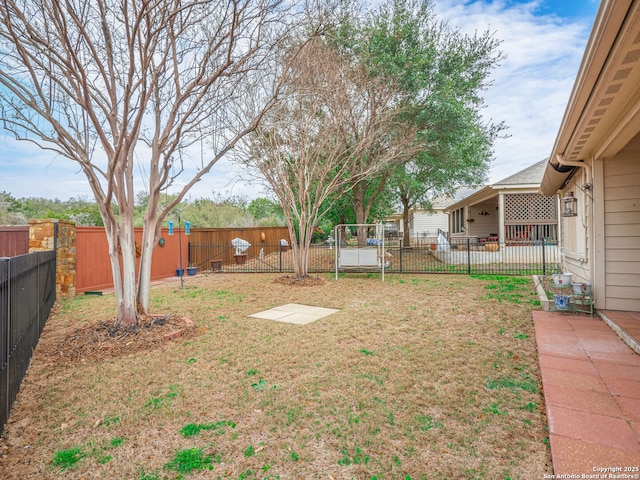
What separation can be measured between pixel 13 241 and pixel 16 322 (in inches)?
255

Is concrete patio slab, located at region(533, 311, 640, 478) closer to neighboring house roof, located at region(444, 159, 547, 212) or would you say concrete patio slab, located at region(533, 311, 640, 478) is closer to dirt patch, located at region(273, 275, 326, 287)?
dirt patch, located at region(273, 275, 326, 287)

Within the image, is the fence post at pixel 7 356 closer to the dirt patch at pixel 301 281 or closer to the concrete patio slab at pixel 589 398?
the concrete patio slab at pixel 589 398

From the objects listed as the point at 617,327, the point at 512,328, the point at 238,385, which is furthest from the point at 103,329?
the point at 617,327

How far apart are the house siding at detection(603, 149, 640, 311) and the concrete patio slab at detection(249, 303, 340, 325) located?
4.27m

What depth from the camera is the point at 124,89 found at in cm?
478

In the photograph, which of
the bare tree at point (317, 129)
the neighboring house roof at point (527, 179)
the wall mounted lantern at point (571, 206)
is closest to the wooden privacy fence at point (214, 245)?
the bare tree at point (317, 129)

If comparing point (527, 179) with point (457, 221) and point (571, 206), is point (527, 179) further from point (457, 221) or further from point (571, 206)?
point (457, 221)

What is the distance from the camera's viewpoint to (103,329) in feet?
15.1

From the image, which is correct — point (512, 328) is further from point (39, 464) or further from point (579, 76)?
point (39, 464)

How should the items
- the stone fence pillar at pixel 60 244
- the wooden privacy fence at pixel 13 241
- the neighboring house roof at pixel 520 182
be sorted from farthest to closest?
the neighboring house roof at pixel 520 182 < the wooden privacy fence at pixel 13 241 < the stone fence pillar at pixel 60 244

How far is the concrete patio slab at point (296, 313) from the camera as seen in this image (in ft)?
18.4

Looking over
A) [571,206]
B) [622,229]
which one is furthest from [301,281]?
[622,229]

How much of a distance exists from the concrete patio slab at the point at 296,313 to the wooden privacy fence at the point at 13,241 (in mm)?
6168

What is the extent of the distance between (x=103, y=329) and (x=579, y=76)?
19.5 feet
